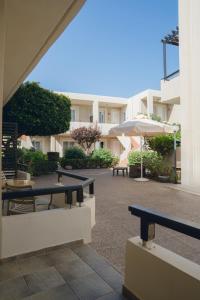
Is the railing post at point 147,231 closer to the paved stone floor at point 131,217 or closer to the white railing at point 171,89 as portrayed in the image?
the paved stone floor at point 131,217

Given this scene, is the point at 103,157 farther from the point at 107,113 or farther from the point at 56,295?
the point at 56,295

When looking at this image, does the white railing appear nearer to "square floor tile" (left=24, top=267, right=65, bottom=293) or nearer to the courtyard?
the courtyard

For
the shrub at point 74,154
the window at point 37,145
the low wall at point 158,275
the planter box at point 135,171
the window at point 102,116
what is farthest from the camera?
the window at point 102,116

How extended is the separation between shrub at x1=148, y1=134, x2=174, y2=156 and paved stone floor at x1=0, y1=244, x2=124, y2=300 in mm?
8540

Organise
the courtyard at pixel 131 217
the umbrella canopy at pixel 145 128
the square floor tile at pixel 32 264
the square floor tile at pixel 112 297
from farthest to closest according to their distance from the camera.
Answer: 1. the umbrella canopy at pixel 145 128
2. the courtyard at pixel 131 217
3. the square floor tile at pixel 32 264
4. the square floor tile at pixel 112 297

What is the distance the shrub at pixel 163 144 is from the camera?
11.0m

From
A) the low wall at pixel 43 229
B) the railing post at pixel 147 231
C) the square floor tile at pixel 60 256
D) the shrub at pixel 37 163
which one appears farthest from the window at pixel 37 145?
the railing post at pixel 147 231

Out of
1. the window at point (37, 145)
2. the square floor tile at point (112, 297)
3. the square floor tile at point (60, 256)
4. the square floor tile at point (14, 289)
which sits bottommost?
the square floor tile at point (112, 297)

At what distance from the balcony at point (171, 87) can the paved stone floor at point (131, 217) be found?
13.0 ft

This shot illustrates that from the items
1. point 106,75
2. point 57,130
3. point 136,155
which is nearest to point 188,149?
point 136,155

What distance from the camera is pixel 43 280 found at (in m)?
2.63

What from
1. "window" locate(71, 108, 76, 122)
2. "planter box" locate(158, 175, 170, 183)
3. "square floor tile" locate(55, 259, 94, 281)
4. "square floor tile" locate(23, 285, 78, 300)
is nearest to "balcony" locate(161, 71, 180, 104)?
"planter box" locate(158, 175, 170, 183)

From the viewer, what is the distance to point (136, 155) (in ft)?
39.5

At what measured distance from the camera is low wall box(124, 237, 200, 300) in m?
1.78
